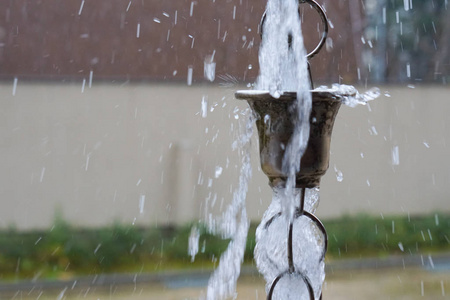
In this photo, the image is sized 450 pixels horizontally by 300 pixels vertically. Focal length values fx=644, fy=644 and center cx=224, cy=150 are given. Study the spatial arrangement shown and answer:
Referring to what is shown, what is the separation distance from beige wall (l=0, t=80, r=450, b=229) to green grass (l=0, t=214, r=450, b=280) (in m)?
0.31

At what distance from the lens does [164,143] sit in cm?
783

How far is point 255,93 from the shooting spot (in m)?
1.58

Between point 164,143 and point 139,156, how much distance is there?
34 centimetres

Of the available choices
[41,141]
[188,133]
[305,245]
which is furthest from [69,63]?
[305,245]

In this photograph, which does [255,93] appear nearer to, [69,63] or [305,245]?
[305,245]

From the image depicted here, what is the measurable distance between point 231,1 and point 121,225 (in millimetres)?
3551

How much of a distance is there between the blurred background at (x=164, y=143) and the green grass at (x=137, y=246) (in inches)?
0.7

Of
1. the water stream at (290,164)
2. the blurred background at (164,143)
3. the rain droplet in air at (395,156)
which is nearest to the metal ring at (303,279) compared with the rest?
the water stream at (290,164)

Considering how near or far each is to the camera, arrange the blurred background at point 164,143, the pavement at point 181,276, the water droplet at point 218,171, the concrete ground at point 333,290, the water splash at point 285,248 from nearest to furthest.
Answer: the water splash at point 285,248
the concrete ground at point 333,290
the pavement at point 181,276
the blurred background at point 164,143
the water droplet at point 218,171

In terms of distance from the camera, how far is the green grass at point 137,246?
22.1ft

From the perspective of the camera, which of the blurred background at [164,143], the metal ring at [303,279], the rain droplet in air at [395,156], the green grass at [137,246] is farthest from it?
the rain droplet in air at [395,156]

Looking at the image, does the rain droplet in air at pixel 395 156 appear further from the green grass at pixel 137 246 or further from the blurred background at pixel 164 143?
the green grass at pixel 137 246

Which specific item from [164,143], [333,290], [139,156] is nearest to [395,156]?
[164,143]

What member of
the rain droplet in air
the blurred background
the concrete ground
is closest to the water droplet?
the blurred background
